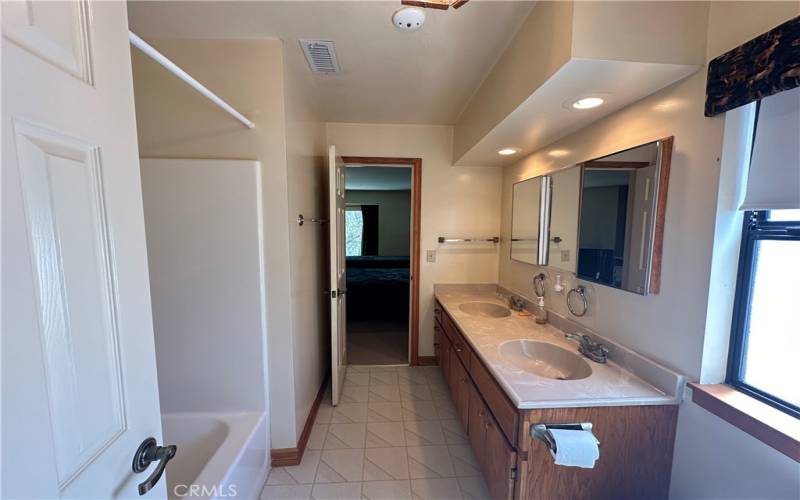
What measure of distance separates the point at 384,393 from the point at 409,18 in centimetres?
264

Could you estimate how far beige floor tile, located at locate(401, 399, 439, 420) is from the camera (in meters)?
2.33

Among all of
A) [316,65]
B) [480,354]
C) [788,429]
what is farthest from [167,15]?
[788,429]

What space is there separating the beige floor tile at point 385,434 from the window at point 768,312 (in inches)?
69.9

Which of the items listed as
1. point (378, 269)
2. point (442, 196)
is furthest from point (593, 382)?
point (378, 269)

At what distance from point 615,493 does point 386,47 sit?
7.65ft

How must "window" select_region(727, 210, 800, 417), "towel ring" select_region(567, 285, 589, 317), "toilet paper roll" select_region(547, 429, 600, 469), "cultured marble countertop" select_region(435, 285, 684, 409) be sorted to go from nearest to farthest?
"window" select_region(727, 210, 800, 417) < "toilet paper roll" select_region(547, 429, 600, 469) < "cultured marble countertop" select_region(435, 285, 684, 409) < "towel ring" select_region(567, 285, 589, 317)

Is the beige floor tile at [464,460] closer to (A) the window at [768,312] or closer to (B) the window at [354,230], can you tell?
(A) the window at [768,312]

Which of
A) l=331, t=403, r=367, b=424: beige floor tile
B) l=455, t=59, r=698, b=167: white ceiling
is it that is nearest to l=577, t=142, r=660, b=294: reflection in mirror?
l=455, t=59, r=698, b=167: white ceiling

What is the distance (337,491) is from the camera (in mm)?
1695

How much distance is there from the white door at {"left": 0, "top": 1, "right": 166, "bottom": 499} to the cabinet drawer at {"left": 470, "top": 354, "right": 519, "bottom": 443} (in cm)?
121

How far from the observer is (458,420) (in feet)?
7.55

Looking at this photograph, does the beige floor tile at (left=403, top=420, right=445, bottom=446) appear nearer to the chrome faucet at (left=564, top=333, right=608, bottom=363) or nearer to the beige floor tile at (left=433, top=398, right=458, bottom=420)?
the beige floor tile at (left=433, top=398, right=458, bottom=420)

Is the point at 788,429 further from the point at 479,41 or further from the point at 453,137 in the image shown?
the point at 453,137

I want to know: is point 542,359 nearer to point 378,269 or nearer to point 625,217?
point 625,217
